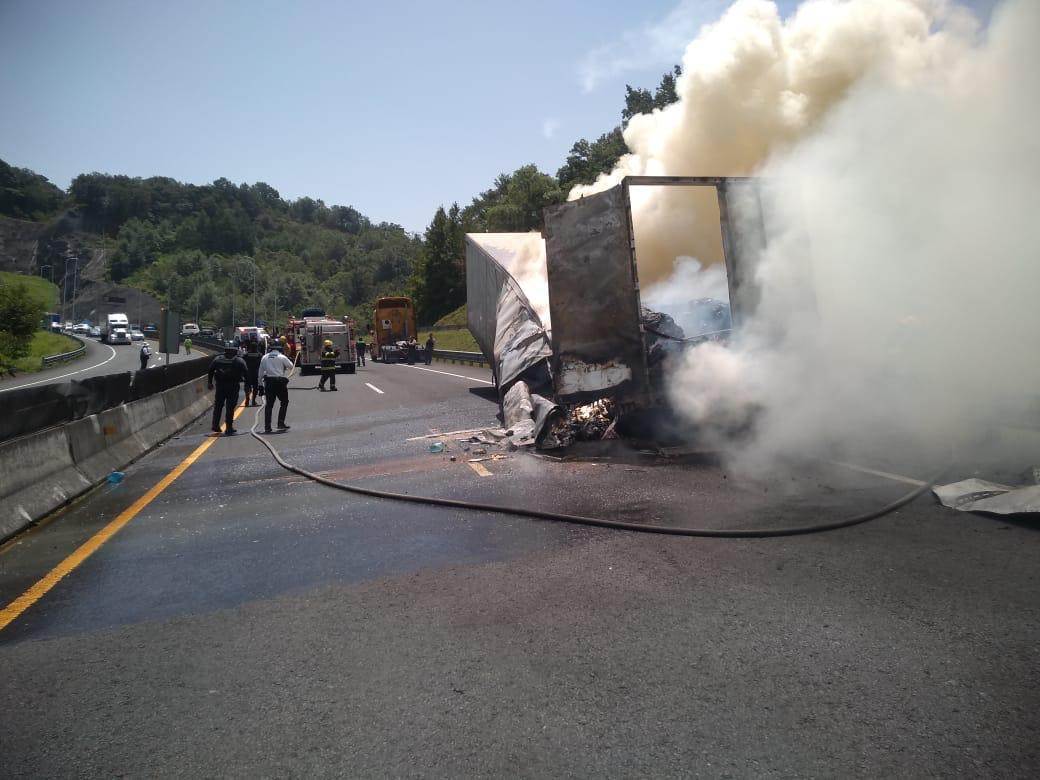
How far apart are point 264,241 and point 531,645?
194 m

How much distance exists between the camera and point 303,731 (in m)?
2.57

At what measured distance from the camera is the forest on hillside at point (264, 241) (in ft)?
212

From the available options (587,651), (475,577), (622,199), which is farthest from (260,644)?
(622,199)

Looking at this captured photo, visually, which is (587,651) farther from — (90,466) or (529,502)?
(90,466)

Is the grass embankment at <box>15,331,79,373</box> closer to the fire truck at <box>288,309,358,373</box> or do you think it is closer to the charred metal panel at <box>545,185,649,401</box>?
the fire truck at <box>288,309,358,373</box>

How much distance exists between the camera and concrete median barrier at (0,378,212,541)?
18.9 ft

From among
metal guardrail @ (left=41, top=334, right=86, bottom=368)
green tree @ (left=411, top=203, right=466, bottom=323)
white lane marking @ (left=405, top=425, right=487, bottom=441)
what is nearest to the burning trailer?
white lane marking @ (left=405, top=425, right=487, bottom=441)

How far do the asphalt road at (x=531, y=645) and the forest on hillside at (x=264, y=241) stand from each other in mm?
50587

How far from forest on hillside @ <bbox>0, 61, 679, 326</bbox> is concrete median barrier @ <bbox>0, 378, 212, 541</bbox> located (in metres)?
46.2

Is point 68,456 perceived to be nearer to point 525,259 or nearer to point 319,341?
point 525,259

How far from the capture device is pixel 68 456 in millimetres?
7125

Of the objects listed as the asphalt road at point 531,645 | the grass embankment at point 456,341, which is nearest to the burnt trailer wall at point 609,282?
the asphalt road at point 531,645

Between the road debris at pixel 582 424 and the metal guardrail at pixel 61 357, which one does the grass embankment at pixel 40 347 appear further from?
the road debris at pixel 582 424

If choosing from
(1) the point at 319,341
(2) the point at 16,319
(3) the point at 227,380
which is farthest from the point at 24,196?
(3) the point at 227,380
